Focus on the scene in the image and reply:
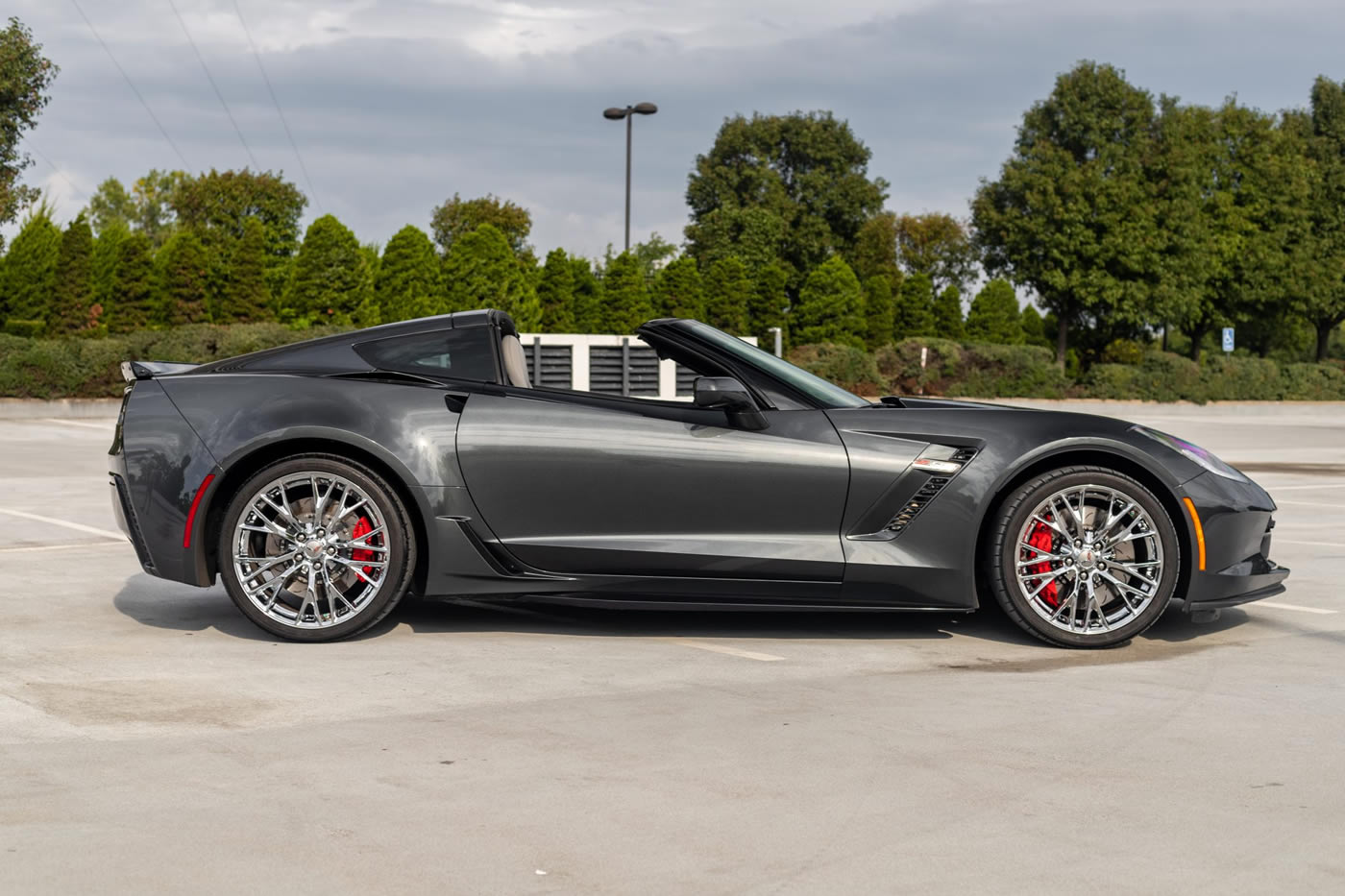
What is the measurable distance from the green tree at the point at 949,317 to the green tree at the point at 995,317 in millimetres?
488

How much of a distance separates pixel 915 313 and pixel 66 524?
1864 inches

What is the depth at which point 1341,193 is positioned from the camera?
5628 cm

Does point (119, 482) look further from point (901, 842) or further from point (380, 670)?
point (901, 842)

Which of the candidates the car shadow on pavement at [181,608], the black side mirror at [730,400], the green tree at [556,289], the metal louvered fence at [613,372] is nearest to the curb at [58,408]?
the green tree at [556,289]

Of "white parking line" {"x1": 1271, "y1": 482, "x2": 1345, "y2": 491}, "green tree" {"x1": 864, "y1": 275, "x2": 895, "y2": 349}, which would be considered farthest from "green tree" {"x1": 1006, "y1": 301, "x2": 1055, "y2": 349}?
"white parking line" {"x1": 1271, "y1": 482, "x2": 1345, "y2": 491}

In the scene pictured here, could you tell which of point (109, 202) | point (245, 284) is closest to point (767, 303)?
Answer: point (245, 284)

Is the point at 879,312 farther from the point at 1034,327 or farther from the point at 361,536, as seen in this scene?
the point at 361,536

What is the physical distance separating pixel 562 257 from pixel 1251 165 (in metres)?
29.3

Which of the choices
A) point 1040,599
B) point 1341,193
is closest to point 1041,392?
point 1341,193

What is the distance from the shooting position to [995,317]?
5456 centimetres

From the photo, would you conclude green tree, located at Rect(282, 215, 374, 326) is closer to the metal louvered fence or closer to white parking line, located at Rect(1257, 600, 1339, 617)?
the metal louvered fence

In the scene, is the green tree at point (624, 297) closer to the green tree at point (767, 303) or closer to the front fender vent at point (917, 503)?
the green tree at point (767, 303)

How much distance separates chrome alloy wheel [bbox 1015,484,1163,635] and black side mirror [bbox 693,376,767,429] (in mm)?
1190

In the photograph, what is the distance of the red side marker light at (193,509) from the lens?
5.82 metres
